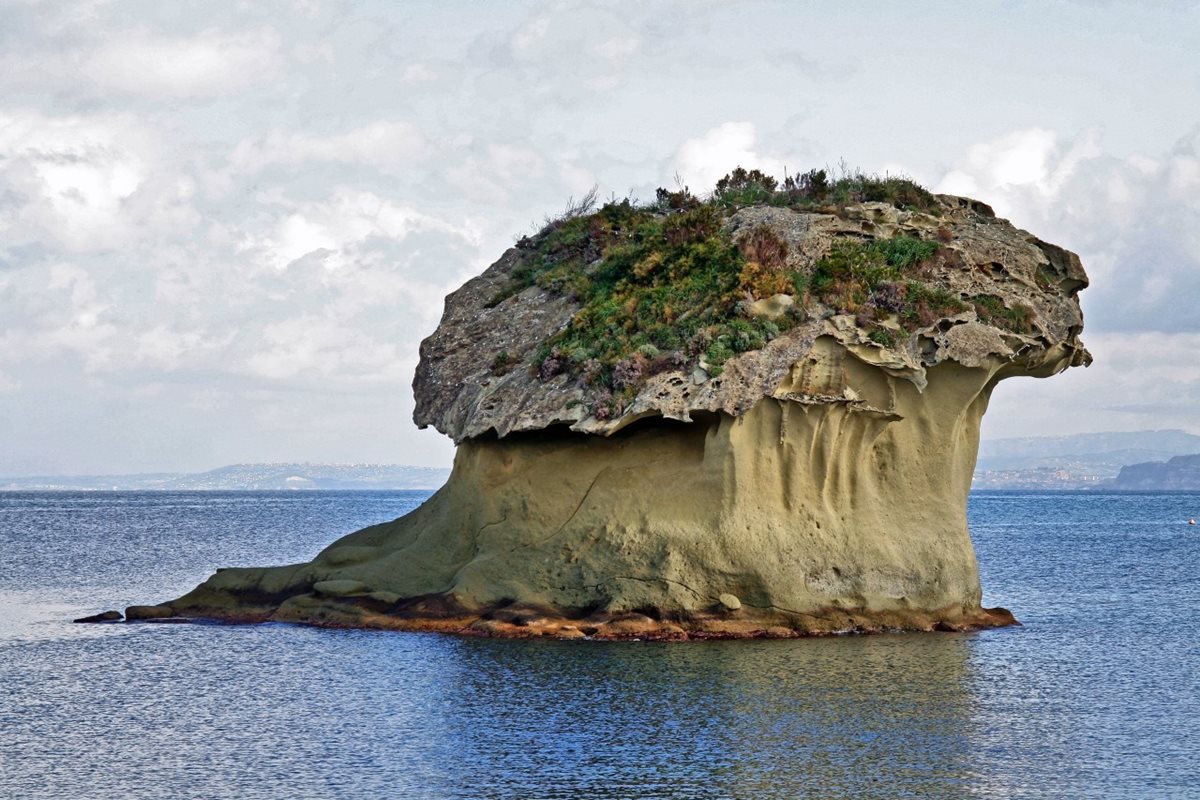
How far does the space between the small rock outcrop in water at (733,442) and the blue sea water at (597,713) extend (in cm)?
148

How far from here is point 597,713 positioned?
73.6 ft

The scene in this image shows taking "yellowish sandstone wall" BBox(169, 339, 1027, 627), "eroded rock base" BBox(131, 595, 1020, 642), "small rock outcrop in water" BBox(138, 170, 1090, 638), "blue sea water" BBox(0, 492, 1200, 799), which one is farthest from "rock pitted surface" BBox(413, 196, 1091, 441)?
"blue sea water" BBox(0, 492, 1200, 799)

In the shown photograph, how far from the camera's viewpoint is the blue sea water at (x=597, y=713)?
18594 millimetres

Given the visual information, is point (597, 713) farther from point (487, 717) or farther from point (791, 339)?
point (791, 339)

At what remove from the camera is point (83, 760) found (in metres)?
19.9

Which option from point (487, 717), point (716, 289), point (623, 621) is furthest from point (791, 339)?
point (487, 717)

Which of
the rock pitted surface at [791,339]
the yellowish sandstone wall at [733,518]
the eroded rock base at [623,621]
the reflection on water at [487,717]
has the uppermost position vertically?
the rock pitted surface at [791,339]

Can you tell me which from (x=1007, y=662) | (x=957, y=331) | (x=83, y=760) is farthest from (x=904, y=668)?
(x=83, y=760)

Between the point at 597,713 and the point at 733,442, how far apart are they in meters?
9.30

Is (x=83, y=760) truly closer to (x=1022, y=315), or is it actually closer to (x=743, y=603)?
(x=743, y=603)

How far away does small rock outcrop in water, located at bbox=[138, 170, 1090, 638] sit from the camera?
30422 millimetres

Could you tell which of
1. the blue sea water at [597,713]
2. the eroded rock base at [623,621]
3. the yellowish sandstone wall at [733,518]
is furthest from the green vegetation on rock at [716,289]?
the blue sea water at [597,713]

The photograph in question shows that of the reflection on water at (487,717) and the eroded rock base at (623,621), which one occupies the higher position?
the eroded rock base at (623,621)

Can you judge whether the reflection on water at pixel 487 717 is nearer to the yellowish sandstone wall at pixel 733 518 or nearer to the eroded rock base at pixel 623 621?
the eroded rock base at pixel 623 621
